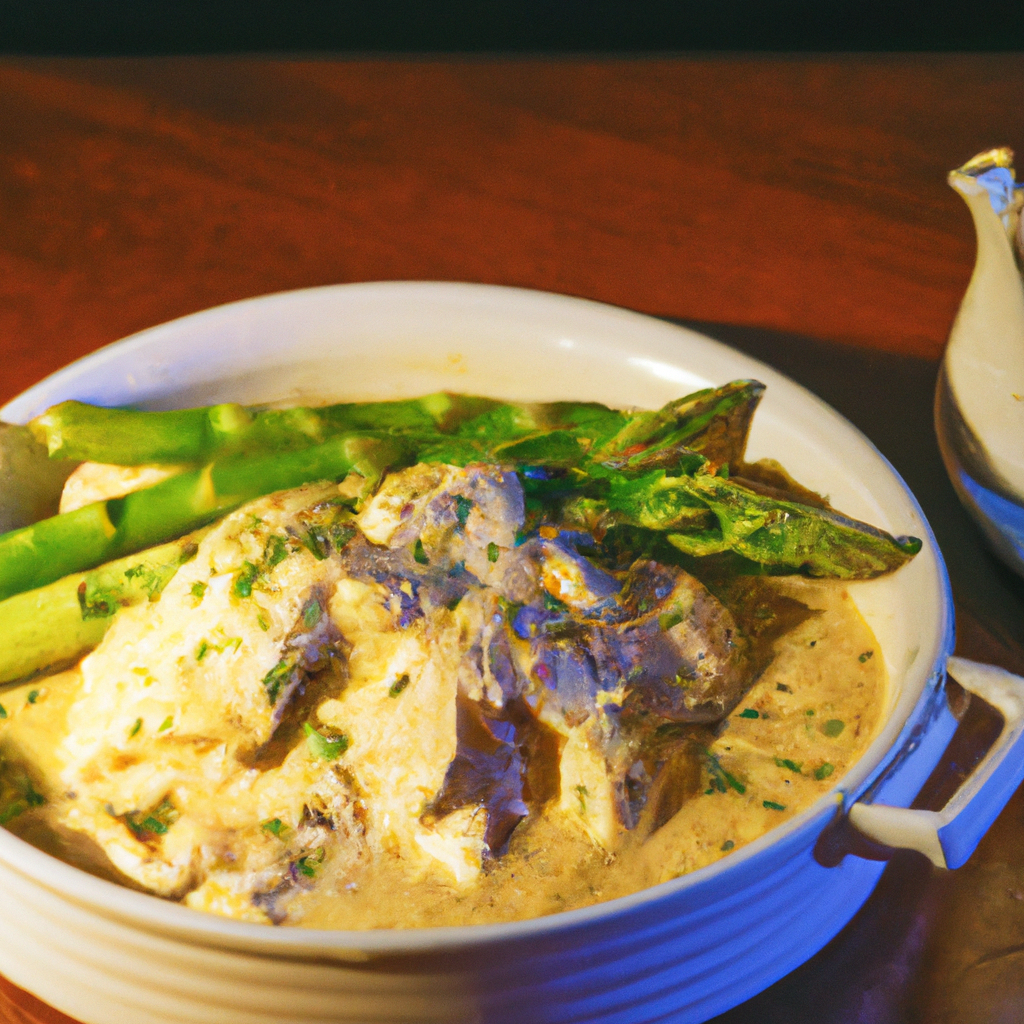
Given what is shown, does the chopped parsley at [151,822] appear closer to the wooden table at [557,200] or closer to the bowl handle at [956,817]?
the bowl handle at [956,817]

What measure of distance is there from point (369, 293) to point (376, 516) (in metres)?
0.33

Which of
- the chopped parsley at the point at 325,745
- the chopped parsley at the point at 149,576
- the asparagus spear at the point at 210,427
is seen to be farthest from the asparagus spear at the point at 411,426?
the chopped parsley at the point at 325,745

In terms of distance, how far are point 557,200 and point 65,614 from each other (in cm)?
98

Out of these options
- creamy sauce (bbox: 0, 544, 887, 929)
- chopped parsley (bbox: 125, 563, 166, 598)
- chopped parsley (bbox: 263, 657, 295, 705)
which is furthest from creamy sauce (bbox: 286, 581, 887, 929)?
chopped parsley (bbox: 125, 563, 166, 598)

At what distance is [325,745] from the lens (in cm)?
63

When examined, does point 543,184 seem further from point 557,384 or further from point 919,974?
point 919,974

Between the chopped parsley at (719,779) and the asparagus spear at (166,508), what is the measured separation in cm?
32

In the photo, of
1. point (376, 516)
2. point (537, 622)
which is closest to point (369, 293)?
point (376, 516)

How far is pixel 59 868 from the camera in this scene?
1.62 ft

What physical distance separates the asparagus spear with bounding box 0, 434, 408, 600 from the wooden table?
0.46 meters

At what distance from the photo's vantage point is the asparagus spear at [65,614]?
0.71m

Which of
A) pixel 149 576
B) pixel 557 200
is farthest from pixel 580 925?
pixel 557 200

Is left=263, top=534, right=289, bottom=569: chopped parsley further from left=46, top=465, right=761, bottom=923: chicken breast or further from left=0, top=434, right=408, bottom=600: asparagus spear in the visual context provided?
left=0, top=434, right=408, bottom=600: asparagus spear

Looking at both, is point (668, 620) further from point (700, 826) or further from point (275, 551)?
point (275, 551)
